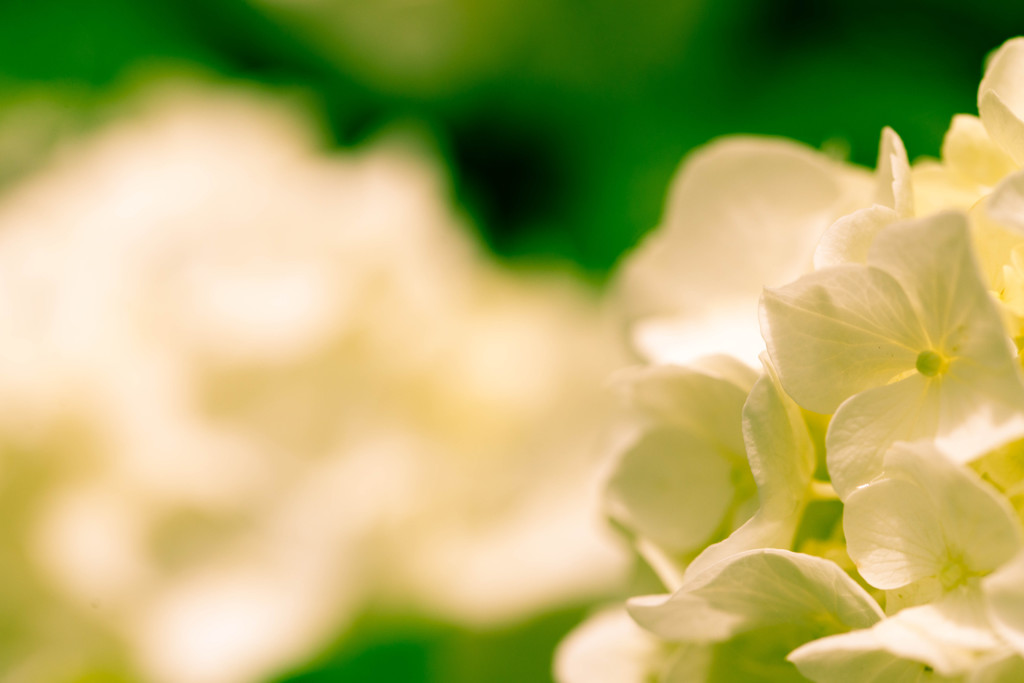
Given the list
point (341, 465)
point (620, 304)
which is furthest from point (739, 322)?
point (341, 465)

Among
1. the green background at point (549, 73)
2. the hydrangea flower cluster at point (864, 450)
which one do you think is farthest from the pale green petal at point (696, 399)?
the green background at point (549, 73)

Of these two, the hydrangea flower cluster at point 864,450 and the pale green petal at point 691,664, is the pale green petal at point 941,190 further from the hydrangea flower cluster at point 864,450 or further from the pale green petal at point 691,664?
the pale green petal at point 691,664

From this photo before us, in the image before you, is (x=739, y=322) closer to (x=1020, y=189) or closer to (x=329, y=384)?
(x=1020, y=189)

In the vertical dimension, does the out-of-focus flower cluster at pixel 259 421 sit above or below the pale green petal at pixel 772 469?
above

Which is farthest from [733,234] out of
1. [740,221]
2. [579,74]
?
[579,74]

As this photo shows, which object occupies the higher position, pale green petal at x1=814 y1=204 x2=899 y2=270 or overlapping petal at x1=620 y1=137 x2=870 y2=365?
overlapping petal at x1=620 y1=137 x2=870 y2=365

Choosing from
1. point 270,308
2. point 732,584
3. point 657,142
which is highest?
point 657,142

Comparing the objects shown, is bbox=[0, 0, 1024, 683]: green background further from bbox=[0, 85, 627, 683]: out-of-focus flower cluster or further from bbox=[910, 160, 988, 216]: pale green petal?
bbox=[910, 160, 988, 216]: pale green petal

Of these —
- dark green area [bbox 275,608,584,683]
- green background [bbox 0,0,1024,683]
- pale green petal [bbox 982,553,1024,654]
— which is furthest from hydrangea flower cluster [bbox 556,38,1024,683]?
green background [bbox 0,0,1024,683]
